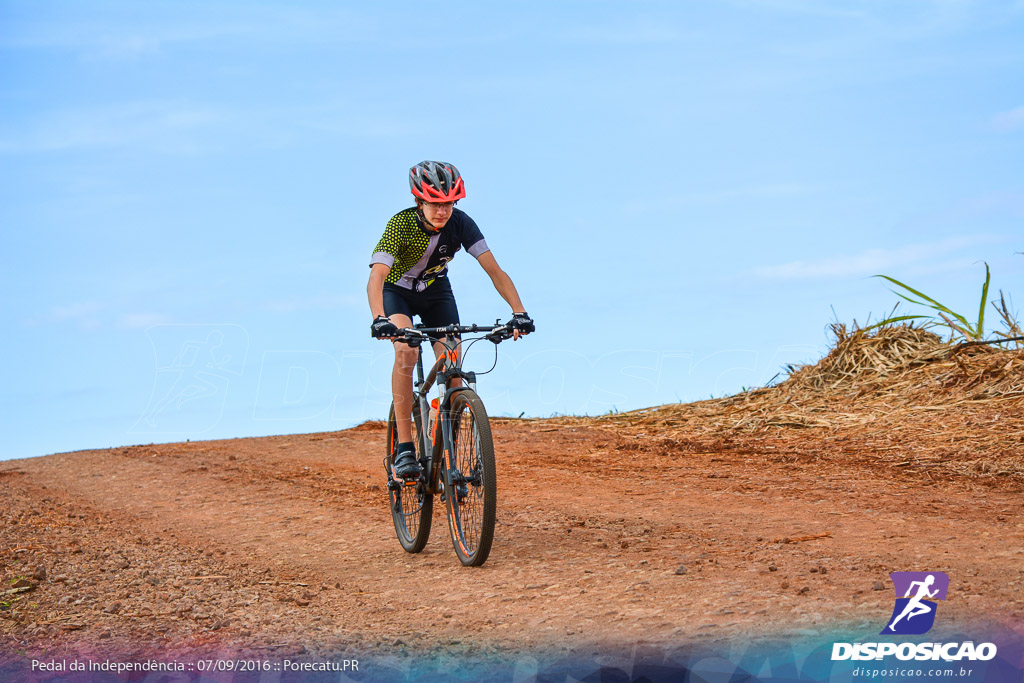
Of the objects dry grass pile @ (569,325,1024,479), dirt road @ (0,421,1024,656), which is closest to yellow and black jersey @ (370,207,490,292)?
dirt road @ (0,421,1024,656)

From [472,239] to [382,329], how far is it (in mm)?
1306

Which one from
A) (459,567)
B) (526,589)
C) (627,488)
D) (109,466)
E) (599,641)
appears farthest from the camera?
(109,466)

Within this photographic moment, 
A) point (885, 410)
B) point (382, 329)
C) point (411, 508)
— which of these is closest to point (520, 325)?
point (382, 329)

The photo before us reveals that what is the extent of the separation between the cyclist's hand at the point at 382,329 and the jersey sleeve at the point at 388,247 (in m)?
0.84

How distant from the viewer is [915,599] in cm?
511

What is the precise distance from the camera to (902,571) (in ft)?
19.1

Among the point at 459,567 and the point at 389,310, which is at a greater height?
the point at 389,310

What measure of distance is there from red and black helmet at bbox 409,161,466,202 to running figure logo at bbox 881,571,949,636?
3905 mm

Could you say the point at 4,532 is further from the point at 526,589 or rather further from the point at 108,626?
the point at 526,589

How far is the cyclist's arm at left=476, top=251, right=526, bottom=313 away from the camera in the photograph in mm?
7301

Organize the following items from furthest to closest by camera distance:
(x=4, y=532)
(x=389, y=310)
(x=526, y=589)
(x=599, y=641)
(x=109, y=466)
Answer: (x=109, y=466), (x=4, y=532), (x=389, y=310), (x=526, y=589), (x=599, y=641)

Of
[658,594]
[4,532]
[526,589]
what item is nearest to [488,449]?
[526,589]

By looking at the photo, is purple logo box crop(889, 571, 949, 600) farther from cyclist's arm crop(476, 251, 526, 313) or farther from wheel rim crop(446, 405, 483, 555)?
cyclist's arm crop(476, 251, 526, 313)

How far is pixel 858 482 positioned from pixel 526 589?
15.2ft
